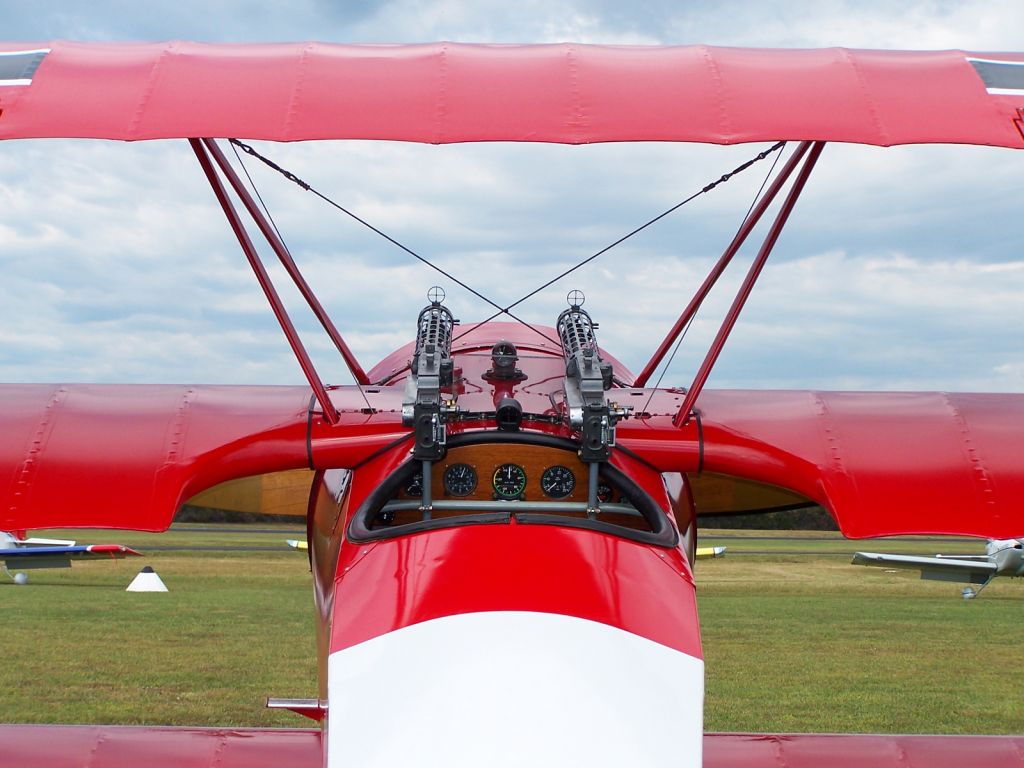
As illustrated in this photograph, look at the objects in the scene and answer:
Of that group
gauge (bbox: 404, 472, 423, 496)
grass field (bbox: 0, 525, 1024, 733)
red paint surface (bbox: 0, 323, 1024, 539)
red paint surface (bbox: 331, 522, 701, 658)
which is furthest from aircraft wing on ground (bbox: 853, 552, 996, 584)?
red paint surface (bbox: 331, 522, 701, 658)

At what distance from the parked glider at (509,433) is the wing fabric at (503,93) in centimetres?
2

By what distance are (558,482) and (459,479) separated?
44 centimetres

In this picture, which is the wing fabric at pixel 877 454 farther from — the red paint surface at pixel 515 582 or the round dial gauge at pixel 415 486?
the red paint surface at pixel 515 582

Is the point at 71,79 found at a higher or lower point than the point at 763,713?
higher

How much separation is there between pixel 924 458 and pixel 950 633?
20.3 metres

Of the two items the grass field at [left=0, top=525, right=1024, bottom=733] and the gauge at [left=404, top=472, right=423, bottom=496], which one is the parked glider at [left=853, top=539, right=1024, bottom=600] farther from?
the gauge at [left=404, top=472, right=423, bottom=496]

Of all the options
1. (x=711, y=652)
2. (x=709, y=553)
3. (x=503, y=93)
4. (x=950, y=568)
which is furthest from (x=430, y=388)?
(x=950, y=568)

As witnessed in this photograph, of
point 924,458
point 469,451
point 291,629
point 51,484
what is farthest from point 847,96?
point 291,629

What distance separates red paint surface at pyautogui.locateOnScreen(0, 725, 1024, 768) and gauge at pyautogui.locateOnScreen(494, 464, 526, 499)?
4.49 ft

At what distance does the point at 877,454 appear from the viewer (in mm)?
5492

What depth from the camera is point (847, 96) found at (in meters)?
5.04

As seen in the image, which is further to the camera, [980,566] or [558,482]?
[980,566]

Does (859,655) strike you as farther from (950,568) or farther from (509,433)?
(509,433)

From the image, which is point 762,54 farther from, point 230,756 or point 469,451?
point 230,756
